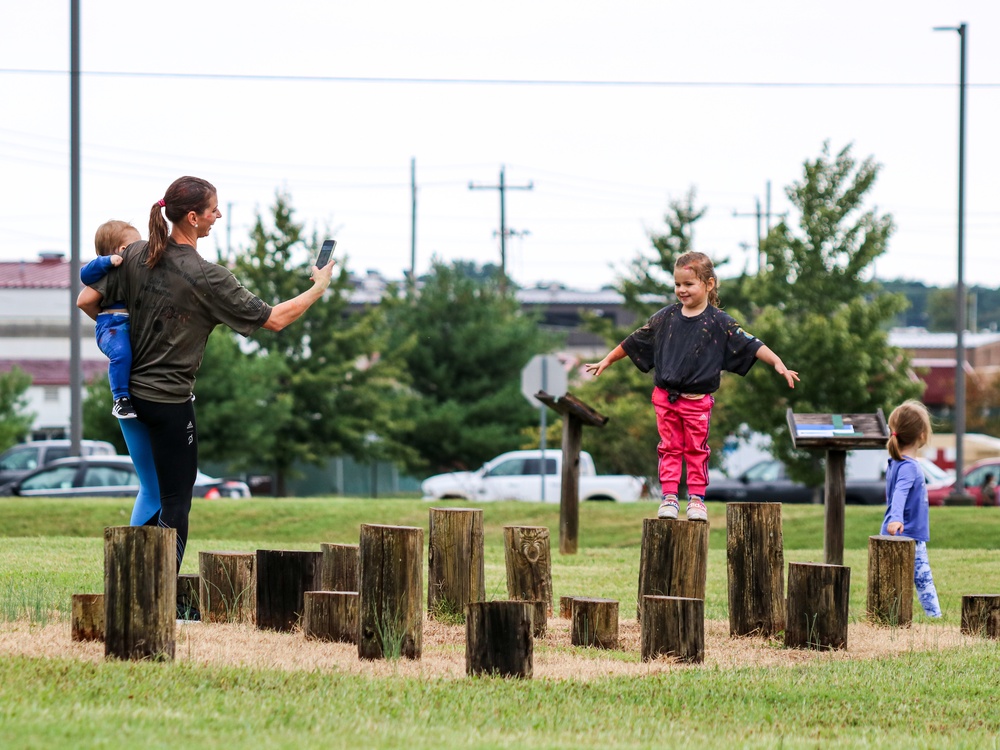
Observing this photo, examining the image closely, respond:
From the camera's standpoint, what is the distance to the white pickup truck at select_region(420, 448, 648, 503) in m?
26.0

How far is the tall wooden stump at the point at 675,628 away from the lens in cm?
611

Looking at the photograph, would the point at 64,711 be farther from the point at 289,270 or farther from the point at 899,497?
the point at 289,270

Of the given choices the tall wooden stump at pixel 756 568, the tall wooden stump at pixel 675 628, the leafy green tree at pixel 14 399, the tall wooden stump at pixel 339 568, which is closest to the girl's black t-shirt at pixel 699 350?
the tall wooden stump at pixel 756 568

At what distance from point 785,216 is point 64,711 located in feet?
71.2

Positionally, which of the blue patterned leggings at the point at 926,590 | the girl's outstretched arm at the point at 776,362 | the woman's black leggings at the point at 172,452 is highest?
the girl's outstretched arm at the point at 776,362

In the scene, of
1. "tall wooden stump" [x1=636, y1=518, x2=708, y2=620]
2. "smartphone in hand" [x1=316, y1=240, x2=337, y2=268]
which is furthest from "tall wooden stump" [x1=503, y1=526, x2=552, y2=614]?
"smartphone in hand" [x1=316, y1=240, x2=337, y2=268]

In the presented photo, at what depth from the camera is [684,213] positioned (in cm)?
3027

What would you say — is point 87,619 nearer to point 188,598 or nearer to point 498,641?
point 188,598

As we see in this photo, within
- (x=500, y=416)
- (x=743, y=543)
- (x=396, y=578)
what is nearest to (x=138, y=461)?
(x=396, y=578)

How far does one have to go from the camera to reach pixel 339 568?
6.87 metres

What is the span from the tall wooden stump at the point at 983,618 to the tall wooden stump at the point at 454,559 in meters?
2.90

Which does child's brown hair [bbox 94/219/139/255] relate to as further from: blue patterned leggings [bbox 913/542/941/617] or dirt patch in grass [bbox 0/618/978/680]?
blue patterned leggings [bbox 913/542/941/617]

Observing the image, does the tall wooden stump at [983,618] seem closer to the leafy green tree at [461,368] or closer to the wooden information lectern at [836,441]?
the wooden information lectern at [836,441]

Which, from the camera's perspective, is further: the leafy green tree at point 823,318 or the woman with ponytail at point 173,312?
the leafy green tree at point 823,318
